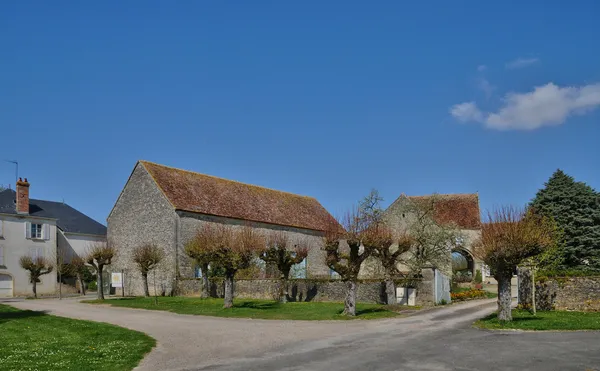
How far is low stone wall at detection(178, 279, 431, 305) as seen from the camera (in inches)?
1127

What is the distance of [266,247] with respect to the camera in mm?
31953

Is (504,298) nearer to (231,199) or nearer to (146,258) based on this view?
(146,258)

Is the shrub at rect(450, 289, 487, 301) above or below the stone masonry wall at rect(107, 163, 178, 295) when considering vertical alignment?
below

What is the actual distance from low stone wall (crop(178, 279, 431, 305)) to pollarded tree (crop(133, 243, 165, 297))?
2.63m

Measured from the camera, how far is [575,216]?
1041 inches

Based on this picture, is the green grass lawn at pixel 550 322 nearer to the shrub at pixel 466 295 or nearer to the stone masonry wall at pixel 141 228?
the shrub at pixel 466 295

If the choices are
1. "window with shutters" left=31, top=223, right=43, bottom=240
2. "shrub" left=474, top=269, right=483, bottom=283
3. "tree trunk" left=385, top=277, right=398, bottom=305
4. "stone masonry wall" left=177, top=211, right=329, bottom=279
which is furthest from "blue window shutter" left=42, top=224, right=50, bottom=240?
"shrub" left=474, top=269, right=483, bottom=283

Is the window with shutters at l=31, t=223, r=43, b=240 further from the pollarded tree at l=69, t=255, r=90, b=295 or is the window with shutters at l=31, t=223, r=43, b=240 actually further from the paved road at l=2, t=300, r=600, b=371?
the paved road at l=2, t=300, r=600, b=371

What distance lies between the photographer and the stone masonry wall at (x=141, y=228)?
3819 cm

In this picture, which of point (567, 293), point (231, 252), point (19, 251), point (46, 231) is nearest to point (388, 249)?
point (231, 252)

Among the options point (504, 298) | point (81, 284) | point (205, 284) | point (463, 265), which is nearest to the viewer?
point (504, 298)

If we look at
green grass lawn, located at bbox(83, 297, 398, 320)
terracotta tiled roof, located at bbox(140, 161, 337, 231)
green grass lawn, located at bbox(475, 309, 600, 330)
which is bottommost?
green grass lawn, located at bbox(83, 297, 398, 320)

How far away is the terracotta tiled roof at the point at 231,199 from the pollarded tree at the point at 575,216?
13.9 m

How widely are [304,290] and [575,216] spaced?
47.7 feet
